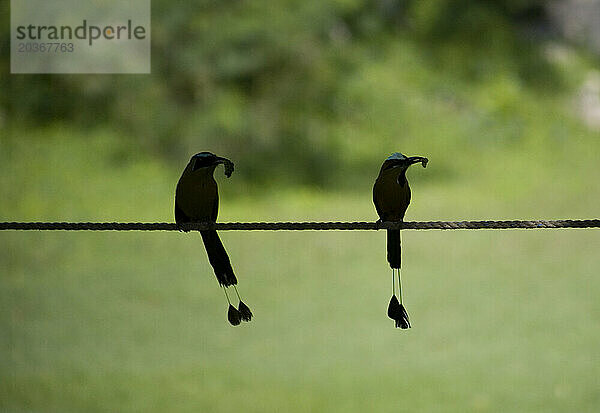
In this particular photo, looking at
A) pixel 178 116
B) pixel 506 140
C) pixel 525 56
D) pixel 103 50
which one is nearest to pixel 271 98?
pixel 178 116

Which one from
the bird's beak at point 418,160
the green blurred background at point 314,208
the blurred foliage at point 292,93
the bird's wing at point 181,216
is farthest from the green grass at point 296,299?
the bird's beak at point 418,160

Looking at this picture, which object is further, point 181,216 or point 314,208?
point 314,208

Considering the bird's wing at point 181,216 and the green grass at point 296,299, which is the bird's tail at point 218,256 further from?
the green grass at point 296,299

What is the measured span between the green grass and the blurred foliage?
259 millimetres

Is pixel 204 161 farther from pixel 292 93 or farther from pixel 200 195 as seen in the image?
pixel 292 93

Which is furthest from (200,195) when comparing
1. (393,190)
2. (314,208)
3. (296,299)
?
(314,208)

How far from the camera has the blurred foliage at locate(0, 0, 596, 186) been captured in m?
6.38

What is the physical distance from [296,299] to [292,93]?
8.47 ft

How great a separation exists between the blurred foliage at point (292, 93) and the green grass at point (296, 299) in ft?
0.85

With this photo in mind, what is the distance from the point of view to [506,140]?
659 centimetres

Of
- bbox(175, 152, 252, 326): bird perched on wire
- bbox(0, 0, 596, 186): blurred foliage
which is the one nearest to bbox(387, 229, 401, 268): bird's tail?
bbox(175, 152, 252, 326): bird perched on wire

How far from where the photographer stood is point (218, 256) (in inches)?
60.5

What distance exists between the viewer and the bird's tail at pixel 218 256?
1527 mm

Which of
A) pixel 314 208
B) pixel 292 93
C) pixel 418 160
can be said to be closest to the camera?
pixel 418 160
